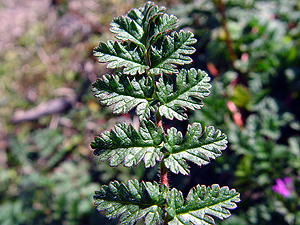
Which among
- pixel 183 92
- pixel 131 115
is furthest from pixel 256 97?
pixel 183 92

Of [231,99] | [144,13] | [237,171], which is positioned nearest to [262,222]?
[237,171]

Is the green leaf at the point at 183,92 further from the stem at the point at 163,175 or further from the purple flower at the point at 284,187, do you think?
the purple flower at the point at 284,187

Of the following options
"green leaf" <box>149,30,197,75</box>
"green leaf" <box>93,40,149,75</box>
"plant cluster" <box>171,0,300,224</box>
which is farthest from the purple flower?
"green leaf" <box>93,40,149,75</box>

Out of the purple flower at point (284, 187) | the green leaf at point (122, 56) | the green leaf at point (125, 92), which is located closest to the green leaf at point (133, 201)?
the green leaf at point (125, 92)

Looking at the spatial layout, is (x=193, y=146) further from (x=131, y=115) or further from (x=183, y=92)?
(x=131, y=115)

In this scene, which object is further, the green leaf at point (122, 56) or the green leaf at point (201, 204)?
the green leaf at point (122, 56)
